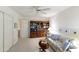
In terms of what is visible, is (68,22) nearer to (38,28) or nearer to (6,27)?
(38,28)

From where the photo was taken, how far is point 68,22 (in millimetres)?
3230

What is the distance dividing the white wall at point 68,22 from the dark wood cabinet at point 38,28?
492 mm

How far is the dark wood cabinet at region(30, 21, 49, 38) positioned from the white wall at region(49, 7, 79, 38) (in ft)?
1.61

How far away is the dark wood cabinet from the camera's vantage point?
122 inches

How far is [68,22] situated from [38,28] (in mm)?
947

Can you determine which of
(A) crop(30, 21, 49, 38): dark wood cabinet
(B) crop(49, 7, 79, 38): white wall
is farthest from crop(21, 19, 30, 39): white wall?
(B) crop(49, 7, 79, 38): white wall

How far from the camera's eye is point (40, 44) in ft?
11.4

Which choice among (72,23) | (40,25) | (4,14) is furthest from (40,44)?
(4,14)

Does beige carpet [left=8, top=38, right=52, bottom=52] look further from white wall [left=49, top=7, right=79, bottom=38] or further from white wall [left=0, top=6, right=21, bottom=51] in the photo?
white wall [left=49, top=7, right=79, bottom=38]

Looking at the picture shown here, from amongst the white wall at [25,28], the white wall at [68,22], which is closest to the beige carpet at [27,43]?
the white wall at [25,28]

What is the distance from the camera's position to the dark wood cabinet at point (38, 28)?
10.2ft

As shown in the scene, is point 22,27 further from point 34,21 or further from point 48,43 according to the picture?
point 48,43

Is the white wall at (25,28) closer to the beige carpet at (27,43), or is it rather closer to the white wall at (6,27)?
the beige carpet at (27,43)
